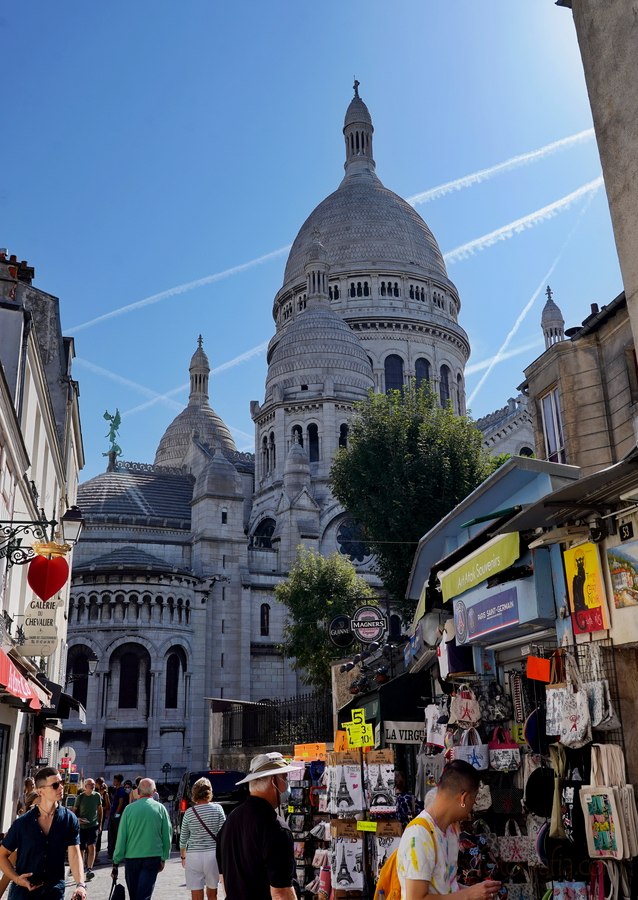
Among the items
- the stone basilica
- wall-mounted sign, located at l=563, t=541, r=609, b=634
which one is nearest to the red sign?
wall-mounted sign, located at l=563, t=541, r=609, b=634

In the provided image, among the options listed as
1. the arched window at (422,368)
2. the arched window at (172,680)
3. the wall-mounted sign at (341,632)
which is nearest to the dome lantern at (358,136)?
the arched window at (422,368)

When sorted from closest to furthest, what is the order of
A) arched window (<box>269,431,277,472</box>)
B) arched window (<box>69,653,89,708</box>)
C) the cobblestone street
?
the cobblestone street → arched window (<box>69,653,89,708</box>) → arched window (<box>269,431,277,472</box>)

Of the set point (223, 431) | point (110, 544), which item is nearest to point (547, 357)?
point (110, 544)

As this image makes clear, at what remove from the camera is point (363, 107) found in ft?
298

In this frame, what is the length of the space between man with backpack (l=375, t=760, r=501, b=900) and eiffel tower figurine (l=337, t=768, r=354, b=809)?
19.0 ft

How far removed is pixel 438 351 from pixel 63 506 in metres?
47.7

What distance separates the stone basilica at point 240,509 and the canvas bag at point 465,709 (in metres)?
31.0

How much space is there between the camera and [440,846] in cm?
472

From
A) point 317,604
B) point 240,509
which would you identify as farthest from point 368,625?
point 240,509

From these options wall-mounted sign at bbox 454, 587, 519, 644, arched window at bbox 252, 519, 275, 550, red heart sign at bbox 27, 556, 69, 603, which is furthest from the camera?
arched window at bbox 252, 519, 275, 550

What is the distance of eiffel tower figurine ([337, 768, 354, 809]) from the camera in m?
10.4

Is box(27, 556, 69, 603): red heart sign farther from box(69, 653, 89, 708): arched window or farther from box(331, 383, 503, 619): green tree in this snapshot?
box(69, 653, 89, 708): arched window

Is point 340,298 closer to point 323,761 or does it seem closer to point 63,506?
point 63,506

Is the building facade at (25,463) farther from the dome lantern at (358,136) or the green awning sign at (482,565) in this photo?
the dome lantern at (358,136)
